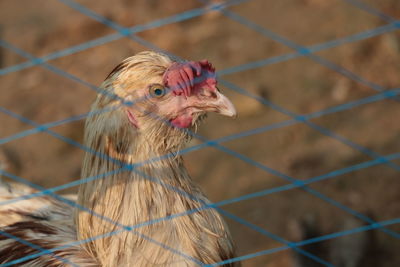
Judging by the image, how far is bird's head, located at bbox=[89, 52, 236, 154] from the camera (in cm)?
249

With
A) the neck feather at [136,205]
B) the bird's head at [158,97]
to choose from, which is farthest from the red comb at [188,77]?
the neck feather at [136,205]

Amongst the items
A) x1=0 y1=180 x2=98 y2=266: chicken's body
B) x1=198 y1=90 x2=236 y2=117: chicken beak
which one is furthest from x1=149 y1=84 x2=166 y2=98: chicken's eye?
x1=0 y1=180 x2=98 y2=266: chicken's body

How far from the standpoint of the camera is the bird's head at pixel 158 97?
2.49 meters

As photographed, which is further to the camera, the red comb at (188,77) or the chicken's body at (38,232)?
the chicken's body at (38,232)

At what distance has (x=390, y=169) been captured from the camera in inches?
174

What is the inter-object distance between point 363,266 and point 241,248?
0.75 m

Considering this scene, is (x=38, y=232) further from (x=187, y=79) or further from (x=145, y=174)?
(x=187, y=79)

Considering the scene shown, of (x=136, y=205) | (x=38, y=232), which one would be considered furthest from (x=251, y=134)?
(x=136, y=205)

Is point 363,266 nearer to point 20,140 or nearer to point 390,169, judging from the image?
point 390,169

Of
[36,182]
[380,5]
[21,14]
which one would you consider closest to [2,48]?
[21,14]

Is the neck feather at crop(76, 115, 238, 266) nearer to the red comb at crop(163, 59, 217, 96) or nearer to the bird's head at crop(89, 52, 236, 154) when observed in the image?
the bird's head at crop(89, 52, 236, 154)

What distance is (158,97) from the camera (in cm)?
250

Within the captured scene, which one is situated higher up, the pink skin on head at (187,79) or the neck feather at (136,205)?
the pink skin on head at (187,79)

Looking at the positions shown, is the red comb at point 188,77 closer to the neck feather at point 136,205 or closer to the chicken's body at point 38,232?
the neck feather at point 136,205
